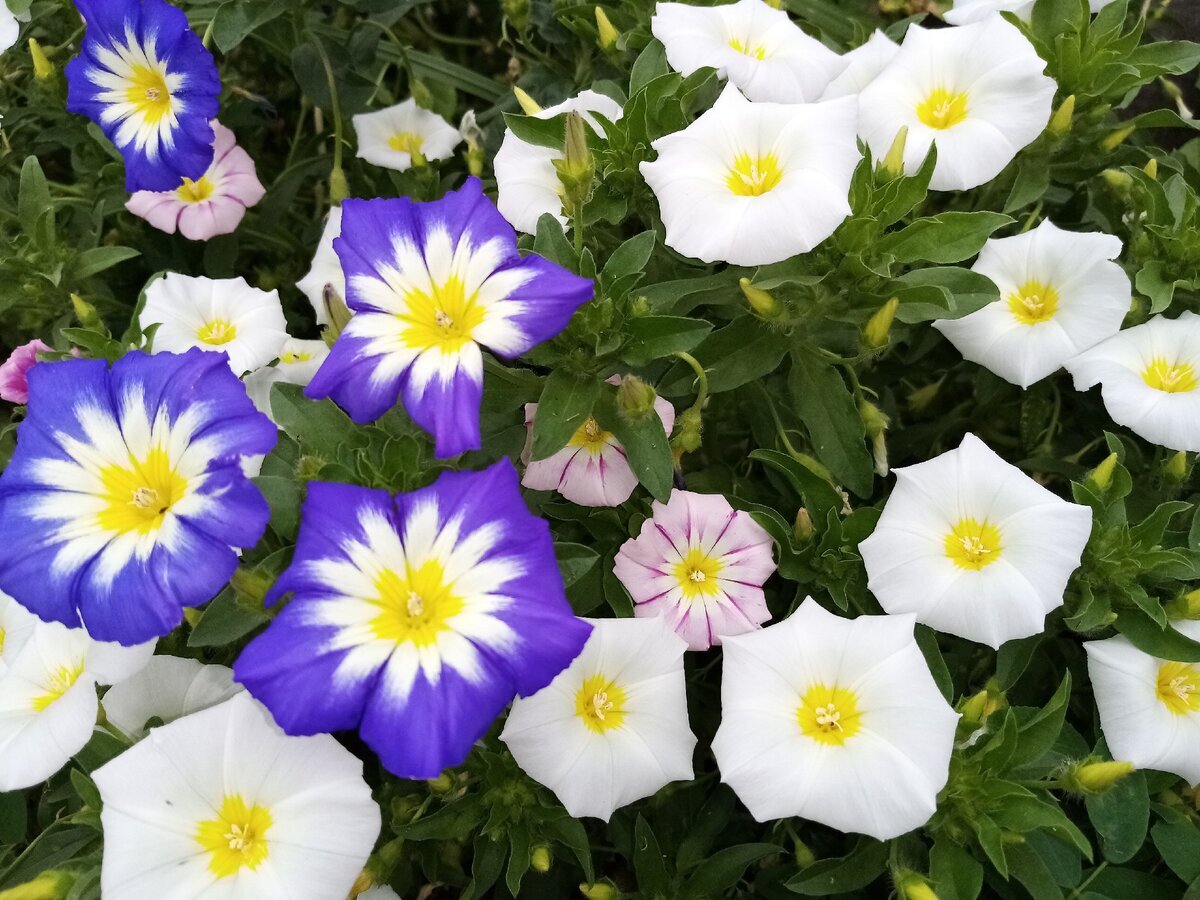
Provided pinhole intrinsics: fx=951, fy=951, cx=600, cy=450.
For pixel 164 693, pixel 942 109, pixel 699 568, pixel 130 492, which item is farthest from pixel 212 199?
pixel 942 109

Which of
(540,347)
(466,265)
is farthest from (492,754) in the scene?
(466,265)

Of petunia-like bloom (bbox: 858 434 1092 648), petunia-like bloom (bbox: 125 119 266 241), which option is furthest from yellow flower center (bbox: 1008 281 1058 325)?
petunia-like bloom (bbox: 125 119 266 241)

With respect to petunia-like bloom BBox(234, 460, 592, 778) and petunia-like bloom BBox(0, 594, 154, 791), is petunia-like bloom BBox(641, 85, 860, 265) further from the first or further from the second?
petunia-like bloom BBox(0, 594, 154, 791)

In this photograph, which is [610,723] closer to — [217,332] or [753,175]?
[753,175]

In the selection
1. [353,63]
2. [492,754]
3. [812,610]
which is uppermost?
[353,63]

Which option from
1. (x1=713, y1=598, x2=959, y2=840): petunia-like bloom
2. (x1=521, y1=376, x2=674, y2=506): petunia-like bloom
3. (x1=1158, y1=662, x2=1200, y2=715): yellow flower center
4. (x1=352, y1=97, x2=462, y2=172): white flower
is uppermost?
(x1=352, y1=97, x2=462, y2=172): white flower

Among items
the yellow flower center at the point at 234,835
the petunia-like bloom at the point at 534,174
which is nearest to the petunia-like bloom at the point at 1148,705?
the petunia-like bloom at the point at 534,174

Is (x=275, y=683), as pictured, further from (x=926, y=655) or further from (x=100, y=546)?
(x=926, y=655)

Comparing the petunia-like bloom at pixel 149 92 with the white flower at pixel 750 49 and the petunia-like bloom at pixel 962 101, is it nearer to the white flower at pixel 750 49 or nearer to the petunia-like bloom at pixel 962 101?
the white flower at pixel 750 49
